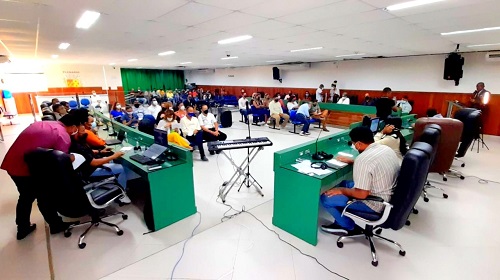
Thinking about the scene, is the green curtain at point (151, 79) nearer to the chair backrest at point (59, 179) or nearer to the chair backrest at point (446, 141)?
the chair backrest at point (59, 179)

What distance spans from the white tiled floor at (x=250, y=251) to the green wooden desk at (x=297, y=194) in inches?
4.9

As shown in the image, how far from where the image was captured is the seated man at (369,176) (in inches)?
79.5

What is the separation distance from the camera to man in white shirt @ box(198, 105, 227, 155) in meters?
5.49

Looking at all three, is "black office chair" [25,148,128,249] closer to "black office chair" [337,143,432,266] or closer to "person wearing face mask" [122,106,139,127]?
"black office chair" [337,143,432,266]

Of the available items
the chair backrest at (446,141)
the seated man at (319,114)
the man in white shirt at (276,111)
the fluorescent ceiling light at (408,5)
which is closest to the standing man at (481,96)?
the seated man at (319,114)

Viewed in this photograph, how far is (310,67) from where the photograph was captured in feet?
40.3

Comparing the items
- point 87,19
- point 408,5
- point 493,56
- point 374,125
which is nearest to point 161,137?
point 87,19

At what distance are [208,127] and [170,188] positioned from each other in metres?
3.07

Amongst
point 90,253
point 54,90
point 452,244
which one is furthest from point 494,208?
point 54,90

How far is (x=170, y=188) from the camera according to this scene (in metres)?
2.73

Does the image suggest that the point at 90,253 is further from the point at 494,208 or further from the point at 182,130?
the point at 494,208

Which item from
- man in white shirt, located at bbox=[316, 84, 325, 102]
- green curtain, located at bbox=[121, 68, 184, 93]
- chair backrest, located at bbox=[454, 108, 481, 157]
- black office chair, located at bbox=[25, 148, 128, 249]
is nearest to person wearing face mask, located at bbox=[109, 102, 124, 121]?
black office chair, located at bbox=[25, 148, 128, 249]

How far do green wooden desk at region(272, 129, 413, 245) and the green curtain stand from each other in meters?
17.4

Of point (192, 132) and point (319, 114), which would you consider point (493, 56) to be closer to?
point (319, 114)
